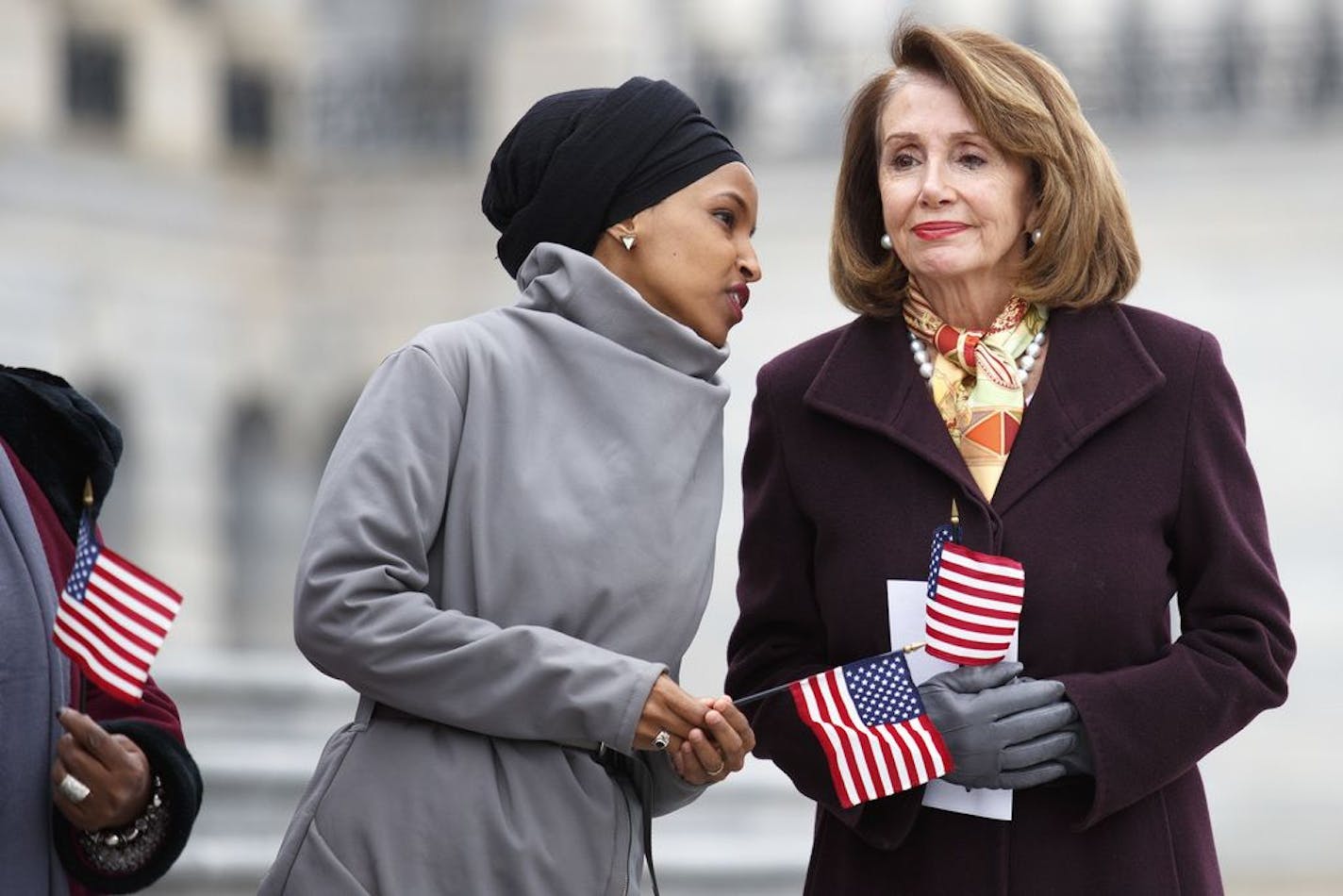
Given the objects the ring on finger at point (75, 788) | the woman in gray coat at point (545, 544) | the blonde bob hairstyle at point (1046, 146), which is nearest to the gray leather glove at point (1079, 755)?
the woman in gray coat at point (545, 544)

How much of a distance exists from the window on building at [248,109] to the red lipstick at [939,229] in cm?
1569

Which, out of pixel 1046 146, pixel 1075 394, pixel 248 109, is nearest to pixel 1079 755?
pixel 1075 394

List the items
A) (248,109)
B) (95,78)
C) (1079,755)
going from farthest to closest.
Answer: (248,109) < (95,78) < (1079,755)

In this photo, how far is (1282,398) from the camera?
1588cm

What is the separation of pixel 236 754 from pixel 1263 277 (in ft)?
31.8

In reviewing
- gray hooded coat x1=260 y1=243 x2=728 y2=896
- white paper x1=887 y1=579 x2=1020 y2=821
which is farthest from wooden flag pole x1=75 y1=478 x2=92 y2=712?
white paper x1=887 y1=579 x2=1020 y2=821

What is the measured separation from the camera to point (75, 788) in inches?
163

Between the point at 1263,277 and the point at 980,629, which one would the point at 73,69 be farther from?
the point at 980,629

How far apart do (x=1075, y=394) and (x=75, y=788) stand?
181 cm

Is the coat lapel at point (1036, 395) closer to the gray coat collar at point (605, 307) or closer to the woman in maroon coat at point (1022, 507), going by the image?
the woman in maroon coat at point (1022, 507)

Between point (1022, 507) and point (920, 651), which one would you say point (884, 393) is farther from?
point (920, 651)

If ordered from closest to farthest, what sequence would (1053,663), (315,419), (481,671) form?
(481,671) → (1053,663) → (315,419)

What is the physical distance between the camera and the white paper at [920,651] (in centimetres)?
431

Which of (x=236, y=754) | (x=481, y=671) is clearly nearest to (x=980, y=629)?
(x=481, y=671)
